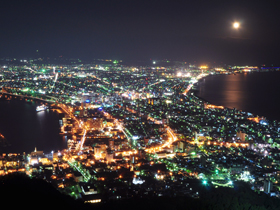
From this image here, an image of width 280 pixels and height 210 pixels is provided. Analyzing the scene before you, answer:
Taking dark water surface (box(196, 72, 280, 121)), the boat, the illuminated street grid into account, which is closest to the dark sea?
dark water surface (box(196, 72, 280, 121))

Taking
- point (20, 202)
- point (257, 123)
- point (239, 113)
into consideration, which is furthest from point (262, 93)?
point (20, 202)

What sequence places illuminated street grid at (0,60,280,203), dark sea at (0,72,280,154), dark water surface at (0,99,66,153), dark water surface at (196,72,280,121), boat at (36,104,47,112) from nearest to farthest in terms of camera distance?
1. illuminated street grid at (0,60,280,203)
2. dark water surface at (0,99,66,153)
3. dark sea at (0,72,280,154)
4. boat at (36,104,47,112)
5. dark water surface at (196,72,280,121)

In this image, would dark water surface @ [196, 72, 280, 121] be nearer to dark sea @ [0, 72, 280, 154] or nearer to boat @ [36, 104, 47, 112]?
dark sea @ [0, 72, 280, 154]

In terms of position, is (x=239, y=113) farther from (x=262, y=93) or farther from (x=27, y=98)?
(x=27, y=98)

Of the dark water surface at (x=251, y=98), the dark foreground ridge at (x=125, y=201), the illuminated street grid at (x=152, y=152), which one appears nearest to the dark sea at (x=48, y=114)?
the dark water surface at (x=251, y=98)

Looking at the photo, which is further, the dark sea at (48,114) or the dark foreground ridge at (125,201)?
the dark sea at (48,114)

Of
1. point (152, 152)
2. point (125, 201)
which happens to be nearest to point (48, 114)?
point (152, 152)

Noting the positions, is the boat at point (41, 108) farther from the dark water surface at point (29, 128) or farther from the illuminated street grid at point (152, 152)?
the illuminated street grid at point (152, 152)
